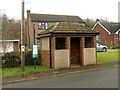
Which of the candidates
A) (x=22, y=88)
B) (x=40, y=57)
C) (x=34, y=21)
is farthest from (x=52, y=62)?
(x=34, y=21)

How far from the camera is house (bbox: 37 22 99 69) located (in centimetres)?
1883

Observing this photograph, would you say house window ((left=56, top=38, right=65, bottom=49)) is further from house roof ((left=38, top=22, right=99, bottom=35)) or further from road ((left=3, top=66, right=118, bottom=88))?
road ((left=3, top=66, right=118, bottom=88))

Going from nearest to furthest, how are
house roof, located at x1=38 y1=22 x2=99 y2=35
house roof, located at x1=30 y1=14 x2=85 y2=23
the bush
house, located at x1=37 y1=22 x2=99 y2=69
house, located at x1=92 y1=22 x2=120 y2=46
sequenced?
1. house, located at x1=37 y1=22 x2=99 y2=69
2. the bush
3. house roof, located at x1=38 y1=22 x2=99 y2=35
4. house roof, located at x1=30 y1=14 x2=85 y2=23
5. house, located at x1=92 y1=22 x2=120 y2=46

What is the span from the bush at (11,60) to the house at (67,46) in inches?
94.0

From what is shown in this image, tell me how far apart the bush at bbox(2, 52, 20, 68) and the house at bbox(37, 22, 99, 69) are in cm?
239

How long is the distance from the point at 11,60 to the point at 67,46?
4.78m

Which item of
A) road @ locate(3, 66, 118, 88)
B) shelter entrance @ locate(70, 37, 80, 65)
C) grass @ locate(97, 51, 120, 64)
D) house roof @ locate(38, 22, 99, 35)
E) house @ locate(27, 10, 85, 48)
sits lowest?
road @ locate(3, 66, 118, 88)

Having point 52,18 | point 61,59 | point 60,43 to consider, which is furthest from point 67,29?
point 52,18

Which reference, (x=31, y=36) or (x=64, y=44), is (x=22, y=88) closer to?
(x=64, y=44)

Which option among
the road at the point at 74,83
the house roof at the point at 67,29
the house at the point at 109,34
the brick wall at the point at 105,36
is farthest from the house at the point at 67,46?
the brick wall at the point at 105,36

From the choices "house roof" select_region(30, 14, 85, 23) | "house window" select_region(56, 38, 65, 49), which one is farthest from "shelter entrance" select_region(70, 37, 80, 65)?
"house roof" select_region(30, 14, 85, 23)

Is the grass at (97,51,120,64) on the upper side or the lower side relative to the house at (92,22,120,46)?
lower

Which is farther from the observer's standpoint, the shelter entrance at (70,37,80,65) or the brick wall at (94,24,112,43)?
the brick wall at (94,24,112,43)

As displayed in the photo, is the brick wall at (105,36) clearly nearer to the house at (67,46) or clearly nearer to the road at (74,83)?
the house at (67,46)
